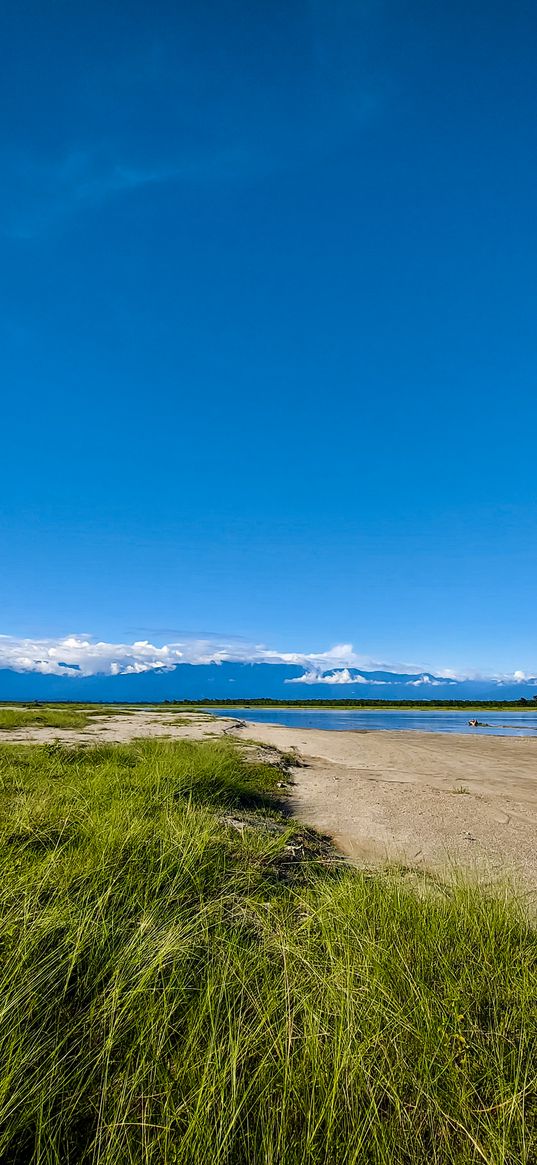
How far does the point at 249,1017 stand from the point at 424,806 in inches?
317

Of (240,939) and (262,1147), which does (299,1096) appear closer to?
(262,1147)

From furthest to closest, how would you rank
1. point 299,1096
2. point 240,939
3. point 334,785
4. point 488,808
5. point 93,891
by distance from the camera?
point 334,785 < point 488,808 < point 93,891 < point 240,939 < point 299,1096

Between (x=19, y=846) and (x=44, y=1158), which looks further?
(x=19, y=846)

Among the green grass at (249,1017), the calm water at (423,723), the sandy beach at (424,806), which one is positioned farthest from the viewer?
the calm water at (423,723)

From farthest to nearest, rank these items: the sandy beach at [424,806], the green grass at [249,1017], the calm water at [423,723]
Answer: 1. the calm water at [423,723]
2. the sandy beach at [424,806]
3. the green grass at [249,1017]

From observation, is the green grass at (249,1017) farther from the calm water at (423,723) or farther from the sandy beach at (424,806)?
the calm water at (423,723)

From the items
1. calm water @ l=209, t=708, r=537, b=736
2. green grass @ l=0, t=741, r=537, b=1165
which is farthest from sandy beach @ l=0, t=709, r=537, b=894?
calm water @ l=209, t=708, r=537, b=736

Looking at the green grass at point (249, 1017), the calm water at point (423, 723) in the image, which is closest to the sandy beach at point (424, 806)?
the green grass at point (249, 1017)

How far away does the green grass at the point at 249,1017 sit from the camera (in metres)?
1.86

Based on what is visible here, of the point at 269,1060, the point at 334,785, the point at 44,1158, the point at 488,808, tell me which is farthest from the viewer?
the point at 334,785

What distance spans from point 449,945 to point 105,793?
427 centimetres

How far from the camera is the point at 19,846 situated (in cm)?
409

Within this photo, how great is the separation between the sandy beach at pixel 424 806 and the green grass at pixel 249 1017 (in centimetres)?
179

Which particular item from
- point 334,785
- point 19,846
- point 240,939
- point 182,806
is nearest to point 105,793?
point 182,806
